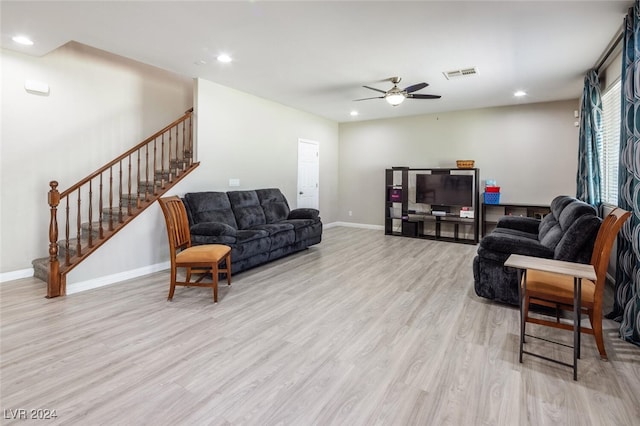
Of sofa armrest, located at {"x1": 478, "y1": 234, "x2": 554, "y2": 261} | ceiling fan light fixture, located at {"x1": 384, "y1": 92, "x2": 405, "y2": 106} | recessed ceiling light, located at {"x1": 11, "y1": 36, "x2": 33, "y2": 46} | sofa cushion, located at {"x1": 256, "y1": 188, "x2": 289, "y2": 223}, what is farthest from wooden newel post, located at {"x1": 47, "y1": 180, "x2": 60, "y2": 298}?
sofa armrest, located at {"x1": 478, "y1": 234, "x2": 554, "y2": 261}

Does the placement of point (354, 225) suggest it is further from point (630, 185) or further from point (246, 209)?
point (630, 185)

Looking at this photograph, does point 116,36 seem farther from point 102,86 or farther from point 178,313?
point 178,313

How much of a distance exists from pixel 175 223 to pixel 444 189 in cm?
542

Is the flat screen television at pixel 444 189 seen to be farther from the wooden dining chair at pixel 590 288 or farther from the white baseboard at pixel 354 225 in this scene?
the wooden dining chair at pixel 590 288

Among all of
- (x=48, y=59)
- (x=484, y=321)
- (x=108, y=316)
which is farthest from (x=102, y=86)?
(x=484, y=321)

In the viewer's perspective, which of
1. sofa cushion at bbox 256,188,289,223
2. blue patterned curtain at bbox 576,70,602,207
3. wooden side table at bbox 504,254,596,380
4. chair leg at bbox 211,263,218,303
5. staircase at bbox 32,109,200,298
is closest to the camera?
wooden side table at bbox 504,254,596,380

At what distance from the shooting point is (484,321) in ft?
9.79

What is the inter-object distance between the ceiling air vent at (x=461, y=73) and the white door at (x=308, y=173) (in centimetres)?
355

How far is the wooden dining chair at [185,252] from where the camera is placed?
3447mm

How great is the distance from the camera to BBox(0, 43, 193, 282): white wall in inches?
158

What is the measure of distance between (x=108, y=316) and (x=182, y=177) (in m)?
2.29

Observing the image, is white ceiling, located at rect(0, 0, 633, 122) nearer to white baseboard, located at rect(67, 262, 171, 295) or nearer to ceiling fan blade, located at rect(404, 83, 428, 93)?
ceiling fan blade, located at rect(404, 83, 428, 93)

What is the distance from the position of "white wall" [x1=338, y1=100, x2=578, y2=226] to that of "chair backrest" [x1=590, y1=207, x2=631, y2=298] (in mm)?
4582

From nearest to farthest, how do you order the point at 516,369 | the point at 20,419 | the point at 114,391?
the point at 20,419 → the point at 114,391 → the point at 516,369
